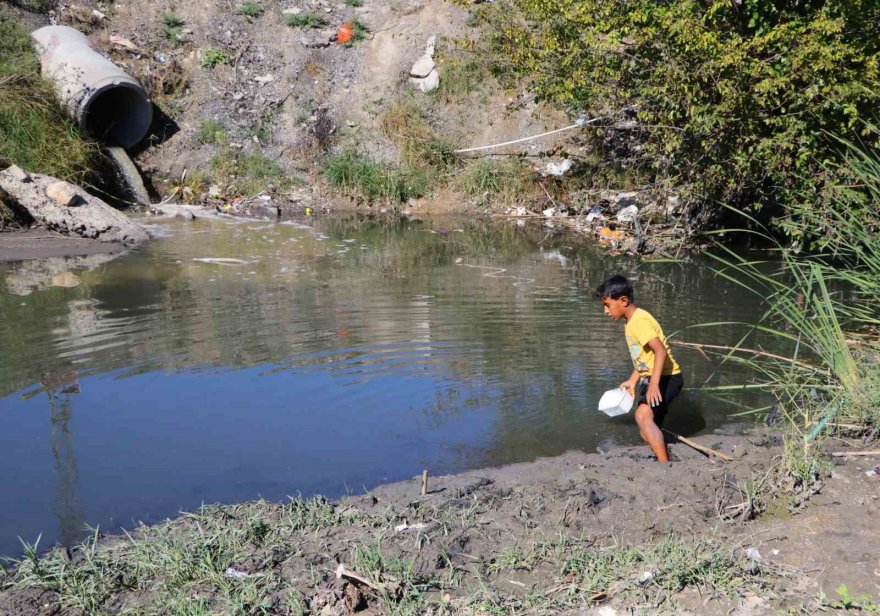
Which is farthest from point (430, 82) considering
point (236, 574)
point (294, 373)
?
point (236, 574)

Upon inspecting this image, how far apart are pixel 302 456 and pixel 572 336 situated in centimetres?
357

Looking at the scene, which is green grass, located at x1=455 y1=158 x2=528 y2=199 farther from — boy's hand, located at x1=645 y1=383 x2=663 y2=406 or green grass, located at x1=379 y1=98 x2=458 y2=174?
boy's hand, located at x1=645 y1=383 x2=663 y2=406

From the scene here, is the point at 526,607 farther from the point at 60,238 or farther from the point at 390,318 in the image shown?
the point at 60,238

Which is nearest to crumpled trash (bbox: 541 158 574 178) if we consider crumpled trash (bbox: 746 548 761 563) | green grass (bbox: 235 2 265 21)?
green grass (bbox: 235 2 265 21)

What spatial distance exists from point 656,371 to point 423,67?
15.2 m

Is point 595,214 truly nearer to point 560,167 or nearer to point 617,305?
point 560,167

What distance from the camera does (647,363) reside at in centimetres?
541

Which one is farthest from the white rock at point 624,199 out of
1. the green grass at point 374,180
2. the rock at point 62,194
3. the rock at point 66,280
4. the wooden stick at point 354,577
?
the wooden stick at point 354,577

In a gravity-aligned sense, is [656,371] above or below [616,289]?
below

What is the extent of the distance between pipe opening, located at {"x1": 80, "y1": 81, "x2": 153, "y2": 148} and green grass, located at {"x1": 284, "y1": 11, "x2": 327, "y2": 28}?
4.77m

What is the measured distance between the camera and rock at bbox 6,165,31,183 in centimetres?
1314

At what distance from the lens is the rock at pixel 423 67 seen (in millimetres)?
19078

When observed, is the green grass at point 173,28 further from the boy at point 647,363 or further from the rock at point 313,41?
Answer: the boy at point 647,363

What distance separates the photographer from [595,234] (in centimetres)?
1413
